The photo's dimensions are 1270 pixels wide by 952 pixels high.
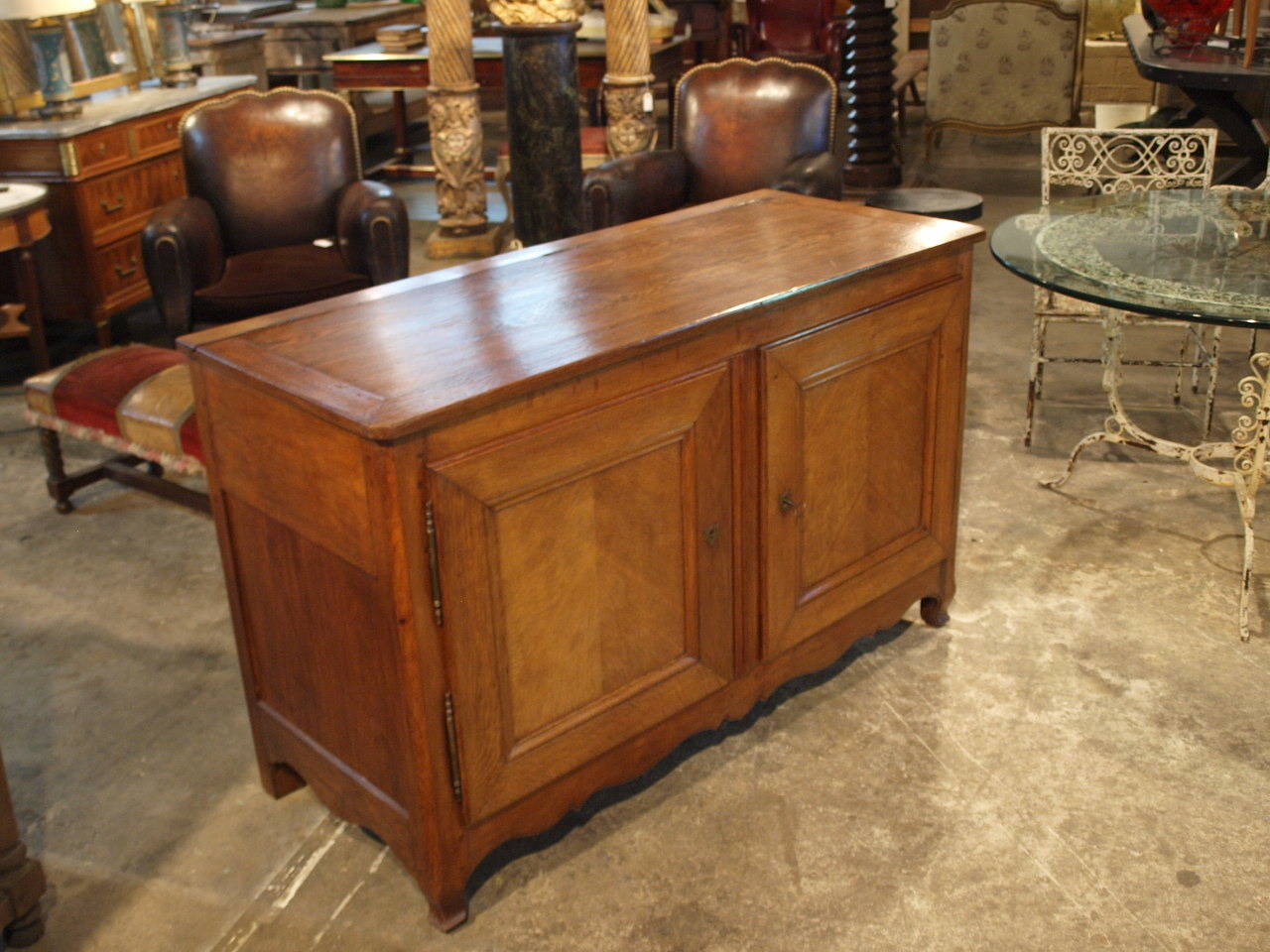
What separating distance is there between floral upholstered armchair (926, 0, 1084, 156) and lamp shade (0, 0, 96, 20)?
4.56 metres

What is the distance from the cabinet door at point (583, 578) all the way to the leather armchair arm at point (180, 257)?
7.82 ft

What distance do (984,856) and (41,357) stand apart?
12.4 feet

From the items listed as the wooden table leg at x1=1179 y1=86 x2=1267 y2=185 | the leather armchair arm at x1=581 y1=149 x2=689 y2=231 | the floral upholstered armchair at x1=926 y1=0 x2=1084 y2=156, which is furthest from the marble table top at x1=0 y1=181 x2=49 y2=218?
the wooden table leg at x1=1179 y1=86 x2=1267 y2=185

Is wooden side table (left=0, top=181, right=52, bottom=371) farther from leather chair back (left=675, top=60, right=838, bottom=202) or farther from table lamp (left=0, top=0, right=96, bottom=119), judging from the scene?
leather chair back (left=675, top=60, right=838, bottom=202)

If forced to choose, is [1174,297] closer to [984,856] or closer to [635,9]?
[984,856]

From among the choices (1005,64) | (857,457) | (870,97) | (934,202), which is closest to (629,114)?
(934,202)

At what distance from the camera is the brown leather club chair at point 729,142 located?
4855 millimetres

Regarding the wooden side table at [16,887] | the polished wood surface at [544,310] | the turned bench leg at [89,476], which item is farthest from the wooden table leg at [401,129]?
the wooden side table at [16,887]

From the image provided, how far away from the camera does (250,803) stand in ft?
8.81

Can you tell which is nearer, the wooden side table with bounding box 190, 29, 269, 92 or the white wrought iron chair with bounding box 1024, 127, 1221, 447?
the white wrought iron chair with bounding box 1024, 127, 1221, 447

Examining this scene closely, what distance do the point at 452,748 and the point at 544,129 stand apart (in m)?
4.03

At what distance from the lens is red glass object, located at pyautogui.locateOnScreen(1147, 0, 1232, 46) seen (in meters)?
6.59

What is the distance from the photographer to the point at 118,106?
5586 mm

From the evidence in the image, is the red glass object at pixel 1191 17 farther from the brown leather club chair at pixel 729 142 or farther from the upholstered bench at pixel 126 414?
the upholstered bench at pixel 126 414
